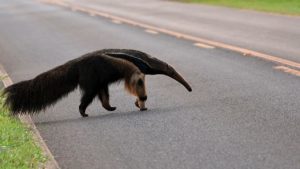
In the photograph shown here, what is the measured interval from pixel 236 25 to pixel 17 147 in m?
15.0

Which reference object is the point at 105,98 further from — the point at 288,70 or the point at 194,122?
the point at 288,70

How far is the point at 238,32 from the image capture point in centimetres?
1948

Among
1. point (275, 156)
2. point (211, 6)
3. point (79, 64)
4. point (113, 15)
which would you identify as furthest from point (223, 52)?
point (211, 6)

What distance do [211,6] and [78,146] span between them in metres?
24.5

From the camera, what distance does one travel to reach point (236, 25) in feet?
71.3

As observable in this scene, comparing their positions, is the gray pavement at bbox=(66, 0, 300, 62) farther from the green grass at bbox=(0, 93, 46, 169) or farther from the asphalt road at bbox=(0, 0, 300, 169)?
the green grass at bbox=(0, 93, 46, 169)

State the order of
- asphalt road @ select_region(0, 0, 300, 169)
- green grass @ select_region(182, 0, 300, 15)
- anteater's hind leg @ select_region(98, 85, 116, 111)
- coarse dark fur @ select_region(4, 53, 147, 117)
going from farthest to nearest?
green grass @ select_region(182, 0, 300, 15) → anteater's hind leg @ select_region(98, 85, 116, 111) → coarse dark fur @ select_region(4, 53, 147, 117) → asphalt road @ select_region(0, 0, 300, 169)

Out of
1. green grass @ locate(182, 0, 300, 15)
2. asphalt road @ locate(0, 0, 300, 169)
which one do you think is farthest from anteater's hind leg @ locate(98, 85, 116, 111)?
green grass @ locate(182, 0, 300, 15)

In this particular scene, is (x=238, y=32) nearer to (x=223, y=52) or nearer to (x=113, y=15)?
(x=223, y=52)

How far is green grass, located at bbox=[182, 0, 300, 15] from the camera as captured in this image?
26.6 meters

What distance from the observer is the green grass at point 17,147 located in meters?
6.62

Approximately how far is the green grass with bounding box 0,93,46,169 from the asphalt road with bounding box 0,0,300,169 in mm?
249

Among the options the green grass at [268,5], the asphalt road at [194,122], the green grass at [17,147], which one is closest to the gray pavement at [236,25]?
the green grass at [268,5]

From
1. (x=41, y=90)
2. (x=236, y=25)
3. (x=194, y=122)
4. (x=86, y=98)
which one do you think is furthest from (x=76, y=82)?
(x=236, y=25)
